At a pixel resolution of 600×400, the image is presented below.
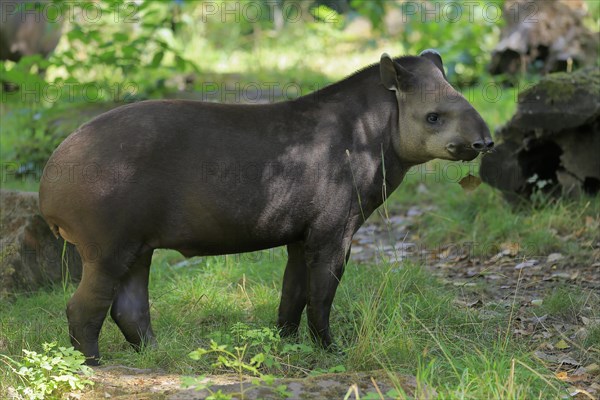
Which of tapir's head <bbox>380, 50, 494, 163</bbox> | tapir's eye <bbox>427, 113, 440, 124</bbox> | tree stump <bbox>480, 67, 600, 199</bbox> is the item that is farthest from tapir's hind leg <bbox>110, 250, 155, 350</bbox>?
tree stump <bbox>480, 67, 600, 199</bbox>

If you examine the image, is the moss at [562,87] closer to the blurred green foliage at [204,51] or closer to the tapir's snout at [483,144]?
the blurred green foliage at [204,51]

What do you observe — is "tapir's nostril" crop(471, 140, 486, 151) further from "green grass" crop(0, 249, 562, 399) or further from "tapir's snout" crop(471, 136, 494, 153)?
"green grass" crop(0, 249, 562, 399)

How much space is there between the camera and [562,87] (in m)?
8.02

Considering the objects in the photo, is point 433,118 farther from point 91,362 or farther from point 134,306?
point 91,362

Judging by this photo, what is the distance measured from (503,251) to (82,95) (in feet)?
19.9

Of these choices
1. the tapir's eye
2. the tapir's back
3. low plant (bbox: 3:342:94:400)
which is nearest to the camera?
low plant (bbox: 3:342:94:400)

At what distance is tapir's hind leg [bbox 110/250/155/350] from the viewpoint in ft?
18.2

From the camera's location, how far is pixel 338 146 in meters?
5.47

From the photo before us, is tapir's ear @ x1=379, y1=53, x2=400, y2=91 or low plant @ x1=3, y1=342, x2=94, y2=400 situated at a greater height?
tapir's ear @ x1=379, y1=53, x2=400, y2=91

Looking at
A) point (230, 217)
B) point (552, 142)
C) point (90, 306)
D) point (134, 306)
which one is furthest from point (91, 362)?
point (552, 142)

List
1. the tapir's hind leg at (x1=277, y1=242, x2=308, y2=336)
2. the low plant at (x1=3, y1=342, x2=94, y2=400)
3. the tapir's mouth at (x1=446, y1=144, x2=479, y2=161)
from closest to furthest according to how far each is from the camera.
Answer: the low plant at (x1=3, y1=342, x2=94, y2=400)
the tapir's mouth at (x1=446, y1=144, x2=479, y2=161)
the tapir's hind leg at (x1=277, y1=242, x2=308, y2=336)

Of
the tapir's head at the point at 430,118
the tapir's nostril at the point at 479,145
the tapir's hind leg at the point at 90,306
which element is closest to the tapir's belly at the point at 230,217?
the tapir's hind leg at the point at 90,306

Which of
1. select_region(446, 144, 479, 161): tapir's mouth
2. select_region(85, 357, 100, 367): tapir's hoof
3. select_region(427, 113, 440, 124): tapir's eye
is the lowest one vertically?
select_region(85, 357, 100, 367): tapir's hoof

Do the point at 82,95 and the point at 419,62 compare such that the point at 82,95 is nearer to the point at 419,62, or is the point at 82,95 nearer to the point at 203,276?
the point at 203,276
